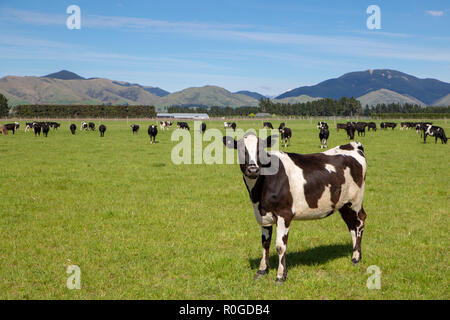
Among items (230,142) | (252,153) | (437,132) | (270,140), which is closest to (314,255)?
(270,140)

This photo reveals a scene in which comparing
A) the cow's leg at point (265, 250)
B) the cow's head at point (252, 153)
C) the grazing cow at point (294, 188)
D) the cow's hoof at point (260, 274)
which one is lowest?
the cow's hoof at point (260, 274)

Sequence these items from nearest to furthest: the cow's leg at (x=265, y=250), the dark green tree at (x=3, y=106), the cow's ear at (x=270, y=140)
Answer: the cow's ear at (x=270, y=140)
the cow's leg at (x=265, y=250)
the dark green tree at (x=3, y=106)

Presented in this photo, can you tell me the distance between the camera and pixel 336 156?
7430 mm

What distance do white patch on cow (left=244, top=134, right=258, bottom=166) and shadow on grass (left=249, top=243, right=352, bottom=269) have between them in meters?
2.42

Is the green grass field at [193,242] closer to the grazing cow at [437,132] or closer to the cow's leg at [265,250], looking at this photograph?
the cow's leg at [265,250]

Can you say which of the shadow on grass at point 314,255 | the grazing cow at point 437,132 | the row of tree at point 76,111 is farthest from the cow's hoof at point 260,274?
the row of tree at point 76,111

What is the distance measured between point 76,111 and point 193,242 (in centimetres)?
12790

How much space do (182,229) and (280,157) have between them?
156 inches

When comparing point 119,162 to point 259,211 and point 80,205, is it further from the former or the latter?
point 259,211

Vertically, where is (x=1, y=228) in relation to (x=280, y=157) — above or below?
below

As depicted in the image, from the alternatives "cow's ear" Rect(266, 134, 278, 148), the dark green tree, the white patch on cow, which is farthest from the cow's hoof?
the dark green tree

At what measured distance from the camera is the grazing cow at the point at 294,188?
6.28 m

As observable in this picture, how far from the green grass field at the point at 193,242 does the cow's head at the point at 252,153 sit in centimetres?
203
